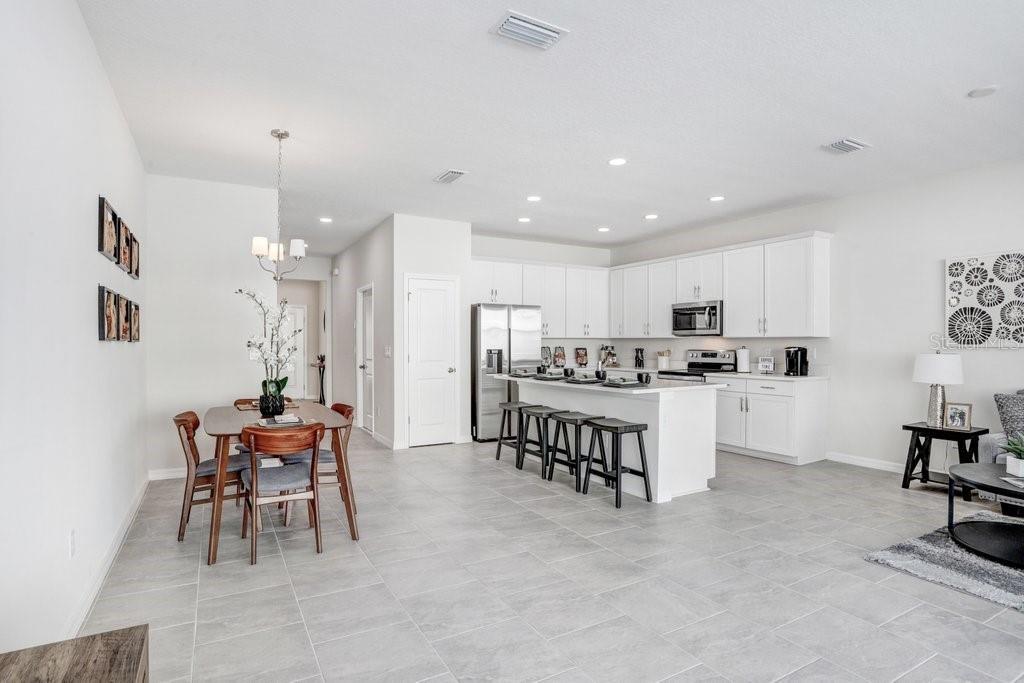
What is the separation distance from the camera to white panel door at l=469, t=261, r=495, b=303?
7277mm

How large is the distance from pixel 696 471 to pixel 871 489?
4.96 feet

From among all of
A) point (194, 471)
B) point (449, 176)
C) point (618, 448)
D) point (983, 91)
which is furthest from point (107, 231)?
point (983, 91)

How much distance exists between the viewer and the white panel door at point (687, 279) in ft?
23.0

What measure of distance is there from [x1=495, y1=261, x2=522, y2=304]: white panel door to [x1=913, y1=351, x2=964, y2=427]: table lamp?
14.6 feet

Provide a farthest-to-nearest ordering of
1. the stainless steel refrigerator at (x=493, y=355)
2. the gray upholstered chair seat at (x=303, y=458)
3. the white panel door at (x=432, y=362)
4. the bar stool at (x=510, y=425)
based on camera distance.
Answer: the stainless steel refrigerator at (x=493, y=355)
the white panel door at (x=432, y=362)
the bar stool at (x=510, y=425)
the gray upholstered chair seat at (x=303, y=458)

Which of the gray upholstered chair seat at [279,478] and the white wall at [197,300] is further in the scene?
the white wall at [197,300]

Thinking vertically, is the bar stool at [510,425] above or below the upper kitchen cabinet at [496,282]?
below

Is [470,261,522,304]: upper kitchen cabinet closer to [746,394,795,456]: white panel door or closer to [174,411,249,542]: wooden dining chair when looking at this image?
[746,394,795,456]: white panel door

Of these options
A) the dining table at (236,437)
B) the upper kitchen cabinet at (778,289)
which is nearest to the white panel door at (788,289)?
the upper kitchen cabinet at (778,289)

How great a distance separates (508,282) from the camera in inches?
296

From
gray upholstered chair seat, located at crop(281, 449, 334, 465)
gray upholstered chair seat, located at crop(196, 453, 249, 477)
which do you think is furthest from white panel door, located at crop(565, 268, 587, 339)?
gray upholstered chair seat, located at crop(196, 453, 249, 477)

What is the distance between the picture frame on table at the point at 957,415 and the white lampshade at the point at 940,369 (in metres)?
0.22

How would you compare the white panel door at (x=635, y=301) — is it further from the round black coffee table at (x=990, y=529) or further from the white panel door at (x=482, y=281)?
the round black coffee table at (x=990, y=529)

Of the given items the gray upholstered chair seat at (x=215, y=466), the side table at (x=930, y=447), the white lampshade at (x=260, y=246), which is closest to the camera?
the gray upholstered chair seat at (x=215, y=466)
